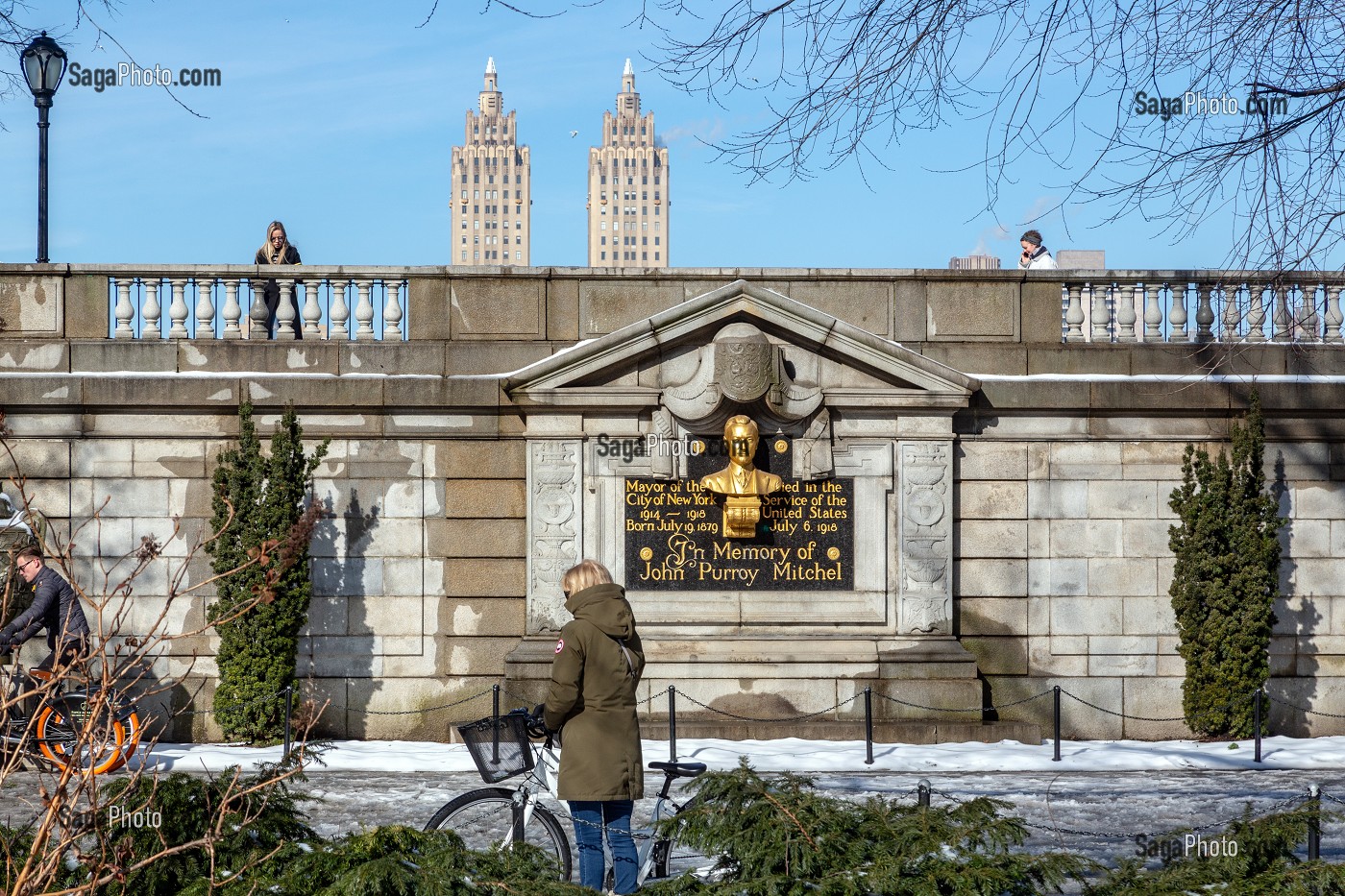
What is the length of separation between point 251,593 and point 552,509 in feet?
9.62

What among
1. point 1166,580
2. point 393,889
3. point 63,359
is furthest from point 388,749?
point 393,889

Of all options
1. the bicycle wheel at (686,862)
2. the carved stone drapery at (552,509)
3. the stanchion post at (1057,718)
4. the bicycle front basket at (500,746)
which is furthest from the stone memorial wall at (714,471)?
the bicycle front basket at (500,746)

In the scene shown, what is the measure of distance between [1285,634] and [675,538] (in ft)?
20.6

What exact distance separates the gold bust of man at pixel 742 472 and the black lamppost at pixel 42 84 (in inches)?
278

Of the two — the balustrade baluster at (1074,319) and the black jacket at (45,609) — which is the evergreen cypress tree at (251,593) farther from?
the balustrade baluster at (1074,319)

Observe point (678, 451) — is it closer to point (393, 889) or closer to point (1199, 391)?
point (1199, 391)

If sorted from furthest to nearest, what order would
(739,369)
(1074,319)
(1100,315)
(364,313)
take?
(1100,315)
(1074,319)
(364,313)
(739,369)

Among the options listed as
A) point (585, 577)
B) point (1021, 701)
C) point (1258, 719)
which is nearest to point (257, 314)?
point (585, 577)

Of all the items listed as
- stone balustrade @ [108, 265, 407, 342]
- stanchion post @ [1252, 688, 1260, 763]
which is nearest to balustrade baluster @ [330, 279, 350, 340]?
stone balustrade @ [108, 265, 407, 342]

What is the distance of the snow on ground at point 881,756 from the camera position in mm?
12562

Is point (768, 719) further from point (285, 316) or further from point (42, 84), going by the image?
point (42, 84)

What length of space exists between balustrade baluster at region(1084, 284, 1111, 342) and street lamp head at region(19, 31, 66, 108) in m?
10.5

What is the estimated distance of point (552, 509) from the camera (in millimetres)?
14086
